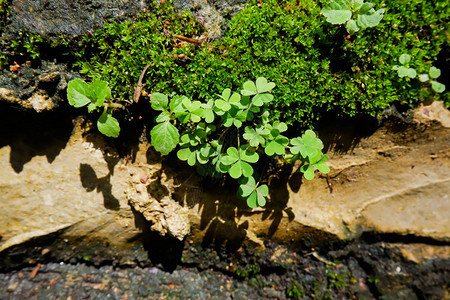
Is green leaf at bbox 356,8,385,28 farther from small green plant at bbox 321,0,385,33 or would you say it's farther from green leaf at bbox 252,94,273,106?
green leaf at bbox 252,94,273,106

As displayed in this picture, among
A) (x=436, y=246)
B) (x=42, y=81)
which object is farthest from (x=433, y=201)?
(x=42, y=81)

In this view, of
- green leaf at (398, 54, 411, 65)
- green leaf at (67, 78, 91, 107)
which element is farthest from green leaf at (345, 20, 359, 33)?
green leaf at (67, 78, 91, 107)

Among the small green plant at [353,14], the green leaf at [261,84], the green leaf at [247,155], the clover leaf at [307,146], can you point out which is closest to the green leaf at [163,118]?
the green leaf at [247,155]

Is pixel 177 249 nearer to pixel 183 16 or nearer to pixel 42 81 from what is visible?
pixel 42 81

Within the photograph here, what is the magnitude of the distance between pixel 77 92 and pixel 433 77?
3.19m

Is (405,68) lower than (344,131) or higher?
higher

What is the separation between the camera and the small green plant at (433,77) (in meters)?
2.59

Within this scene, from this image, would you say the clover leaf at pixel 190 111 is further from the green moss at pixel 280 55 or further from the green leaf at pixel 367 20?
the green leaf at pixel 367 20

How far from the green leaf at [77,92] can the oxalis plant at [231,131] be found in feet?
1.62

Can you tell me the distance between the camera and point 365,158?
2828mm

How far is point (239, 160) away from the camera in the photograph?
2.25 meters

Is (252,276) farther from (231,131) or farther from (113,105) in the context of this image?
(113,105)

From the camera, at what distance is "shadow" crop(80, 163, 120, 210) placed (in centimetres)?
255

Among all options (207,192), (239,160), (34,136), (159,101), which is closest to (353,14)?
(239,160)
